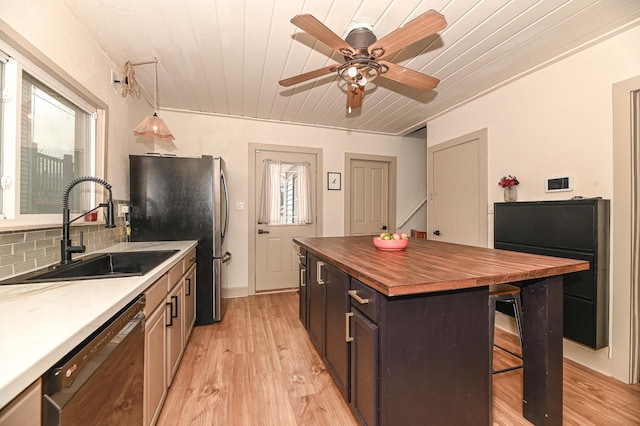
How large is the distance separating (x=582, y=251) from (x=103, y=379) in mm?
2923

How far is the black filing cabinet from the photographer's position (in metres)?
1.90

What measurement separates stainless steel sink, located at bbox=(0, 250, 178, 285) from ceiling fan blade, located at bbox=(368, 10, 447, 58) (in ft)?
6.18

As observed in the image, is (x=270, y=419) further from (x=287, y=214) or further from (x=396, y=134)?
(x=396, y=134)

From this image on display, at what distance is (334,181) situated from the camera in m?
4.25

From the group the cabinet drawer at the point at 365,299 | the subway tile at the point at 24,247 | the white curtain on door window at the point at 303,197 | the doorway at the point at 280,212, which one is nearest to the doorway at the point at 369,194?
the doorway at the point at 280,212

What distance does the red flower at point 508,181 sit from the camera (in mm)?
2605

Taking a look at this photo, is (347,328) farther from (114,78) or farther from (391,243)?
(114,78)

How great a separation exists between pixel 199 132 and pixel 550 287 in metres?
3.92

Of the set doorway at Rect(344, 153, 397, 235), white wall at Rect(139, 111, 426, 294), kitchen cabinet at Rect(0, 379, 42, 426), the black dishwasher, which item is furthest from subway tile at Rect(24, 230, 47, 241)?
doorway at Rect(344, 153, 397, 235)

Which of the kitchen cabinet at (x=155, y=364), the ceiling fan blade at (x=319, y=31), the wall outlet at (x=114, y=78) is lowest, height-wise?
the kitchen cabinet at (x=155, y=364)

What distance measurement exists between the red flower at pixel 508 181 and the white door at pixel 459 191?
0.29 m

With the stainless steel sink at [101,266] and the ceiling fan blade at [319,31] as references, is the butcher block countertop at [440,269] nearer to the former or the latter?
the stainless steel sink at [101,266]

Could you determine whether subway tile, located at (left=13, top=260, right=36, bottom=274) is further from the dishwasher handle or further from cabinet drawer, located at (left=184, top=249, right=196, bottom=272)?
cabinet drawer, located at (left=184, top=249, right=196, bottom=272)

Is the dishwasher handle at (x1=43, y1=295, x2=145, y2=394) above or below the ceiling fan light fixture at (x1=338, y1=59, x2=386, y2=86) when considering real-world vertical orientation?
below
